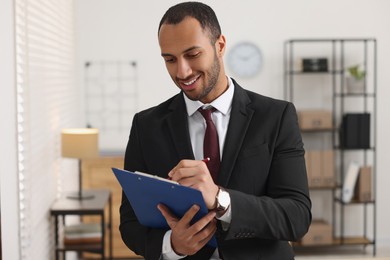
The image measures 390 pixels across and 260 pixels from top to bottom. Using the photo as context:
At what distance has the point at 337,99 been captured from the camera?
20.9ft

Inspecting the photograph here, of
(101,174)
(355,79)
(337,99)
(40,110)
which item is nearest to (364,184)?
(337,99)

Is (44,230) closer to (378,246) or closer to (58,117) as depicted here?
(58,117)

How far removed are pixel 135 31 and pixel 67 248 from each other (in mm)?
2351

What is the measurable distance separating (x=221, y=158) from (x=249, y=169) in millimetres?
89

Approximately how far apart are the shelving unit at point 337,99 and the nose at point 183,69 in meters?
4.61

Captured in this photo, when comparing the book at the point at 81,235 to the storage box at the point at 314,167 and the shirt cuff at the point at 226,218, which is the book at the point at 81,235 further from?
the shirt cuff at the point at 226,218

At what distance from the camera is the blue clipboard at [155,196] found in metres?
1.54

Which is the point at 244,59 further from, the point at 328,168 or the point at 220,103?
the point at 220,103

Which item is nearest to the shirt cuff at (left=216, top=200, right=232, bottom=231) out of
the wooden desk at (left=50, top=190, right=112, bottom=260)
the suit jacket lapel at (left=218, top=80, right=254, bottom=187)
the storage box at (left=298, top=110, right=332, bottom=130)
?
the suit jacket lapel at (left=218, top=80, right=254, bottom=187)

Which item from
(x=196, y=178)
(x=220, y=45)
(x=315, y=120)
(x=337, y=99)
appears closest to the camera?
(x=196, y=178)

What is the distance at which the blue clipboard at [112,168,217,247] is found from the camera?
1.54m

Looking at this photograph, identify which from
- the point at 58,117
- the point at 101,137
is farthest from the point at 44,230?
the point at 101,137

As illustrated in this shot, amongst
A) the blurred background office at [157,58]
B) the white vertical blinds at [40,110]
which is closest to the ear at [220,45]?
the white vertical blinds at [40,110]

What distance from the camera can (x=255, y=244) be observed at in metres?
1.75
